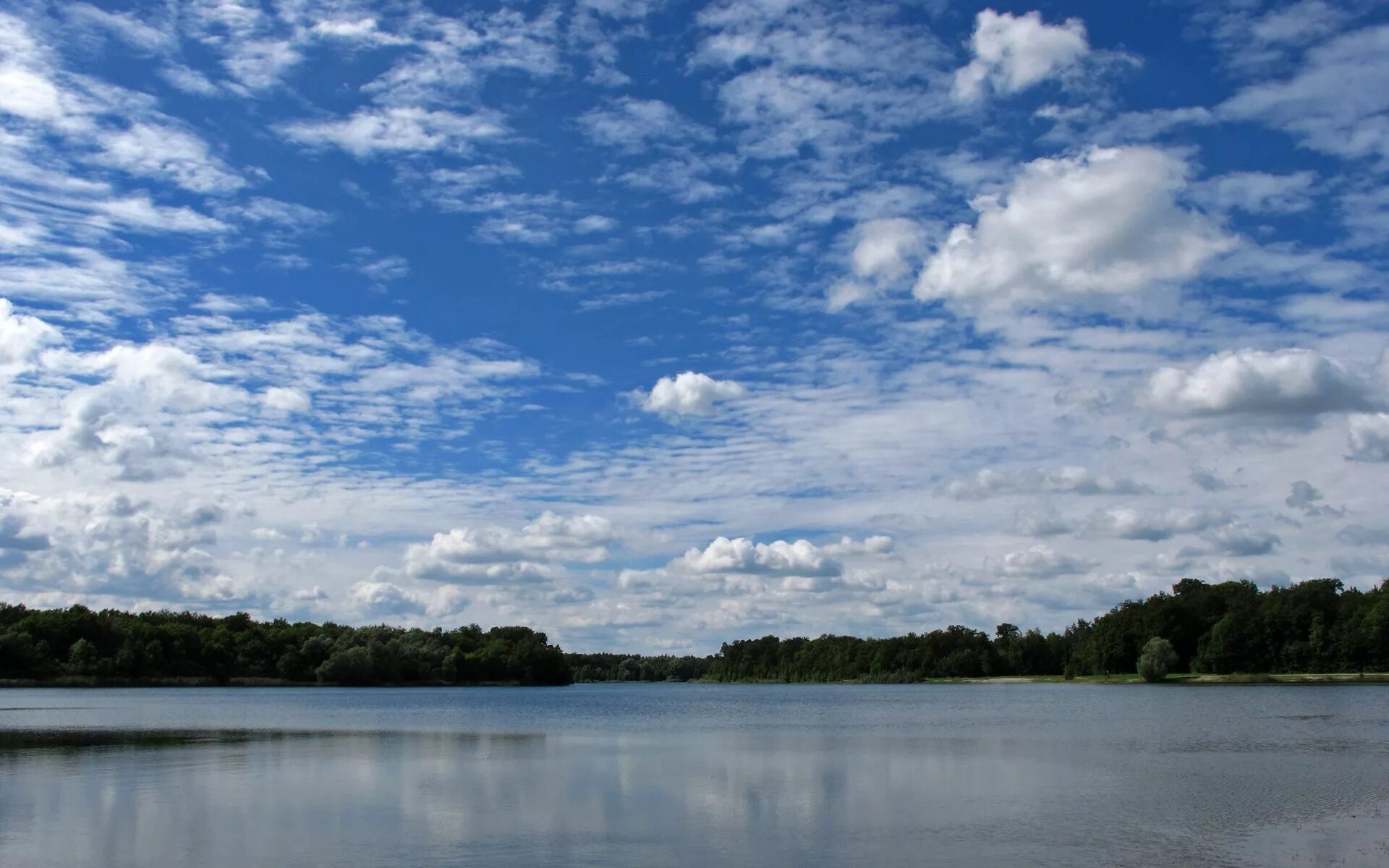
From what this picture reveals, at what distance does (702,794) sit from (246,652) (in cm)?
12130

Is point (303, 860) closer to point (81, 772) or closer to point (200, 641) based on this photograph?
point (81, 772)

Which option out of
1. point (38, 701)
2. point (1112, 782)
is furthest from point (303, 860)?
point (38, 701)

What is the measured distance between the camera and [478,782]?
3139 cm

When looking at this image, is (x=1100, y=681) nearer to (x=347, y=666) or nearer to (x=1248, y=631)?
(x=1248, y=631)

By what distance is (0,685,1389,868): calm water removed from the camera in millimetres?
20312

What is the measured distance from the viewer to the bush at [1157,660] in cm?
12244

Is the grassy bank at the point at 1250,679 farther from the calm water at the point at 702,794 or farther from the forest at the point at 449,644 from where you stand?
the calm water at the point at 702,794

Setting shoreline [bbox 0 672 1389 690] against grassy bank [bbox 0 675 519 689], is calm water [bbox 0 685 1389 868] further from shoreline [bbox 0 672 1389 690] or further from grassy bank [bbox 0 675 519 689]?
grassy bank [bbox 0 675 519 689]

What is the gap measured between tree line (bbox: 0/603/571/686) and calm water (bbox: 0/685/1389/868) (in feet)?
210

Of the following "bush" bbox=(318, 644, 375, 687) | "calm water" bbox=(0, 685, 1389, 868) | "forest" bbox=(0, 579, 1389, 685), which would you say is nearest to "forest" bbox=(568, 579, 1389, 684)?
"forest" bbox=(0, 579, 1389, 685)

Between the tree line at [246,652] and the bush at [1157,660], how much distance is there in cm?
8812

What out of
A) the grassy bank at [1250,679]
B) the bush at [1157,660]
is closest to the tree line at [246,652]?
the grassy bank at [1250,679]

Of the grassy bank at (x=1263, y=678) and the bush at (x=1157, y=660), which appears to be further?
the bush at (x=1157, y=660)

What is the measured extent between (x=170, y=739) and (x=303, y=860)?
103 feet
